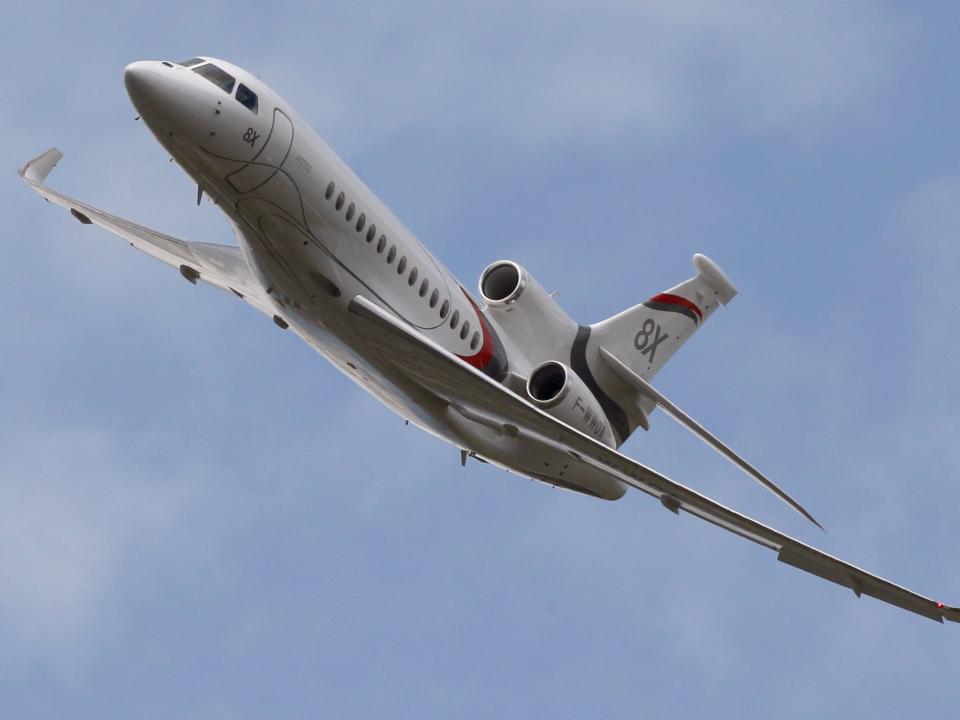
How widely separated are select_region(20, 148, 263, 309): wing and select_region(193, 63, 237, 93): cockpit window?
4274 mm

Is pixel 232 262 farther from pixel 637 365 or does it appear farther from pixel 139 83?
pixel 637 365

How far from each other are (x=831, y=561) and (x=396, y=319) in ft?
27.7

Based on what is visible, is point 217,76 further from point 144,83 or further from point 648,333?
point 648,333

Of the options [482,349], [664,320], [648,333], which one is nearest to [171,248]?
[482,349]

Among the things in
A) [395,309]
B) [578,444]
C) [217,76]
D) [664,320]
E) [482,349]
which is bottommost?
[578,444]

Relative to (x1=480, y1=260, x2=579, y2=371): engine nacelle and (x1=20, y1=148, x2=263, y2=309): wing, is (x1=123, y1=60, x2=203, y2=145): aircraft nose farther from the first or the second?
(x1=480, y1=260, x2=579, y2=371): engine nacelle

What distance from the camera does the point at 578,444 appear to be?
28453 millimetres

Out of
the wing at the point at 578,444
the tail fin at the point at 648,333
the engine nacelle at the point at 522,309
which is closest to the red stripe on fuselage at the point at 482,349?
the engine nacelle at the point at 522,309

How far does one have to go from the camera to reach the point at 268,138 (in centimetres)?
2617

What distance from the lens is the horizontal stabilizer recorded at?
94.0 feet

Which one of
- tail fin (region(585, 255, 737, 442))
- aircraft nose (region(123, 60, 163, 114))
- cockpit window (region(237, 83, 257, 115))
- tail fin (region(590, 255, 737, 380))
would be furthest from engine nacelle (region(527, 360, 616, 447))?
aircraft nose (region(123, 60, 163, 114))

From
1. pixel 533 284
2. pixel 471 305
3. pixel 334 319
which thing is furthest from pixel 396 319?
pixel 533 284

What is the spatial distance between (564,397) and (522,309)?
3.09 m

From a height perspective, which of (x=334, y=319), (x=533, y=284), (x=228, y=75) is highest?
(x=533, y=284)
